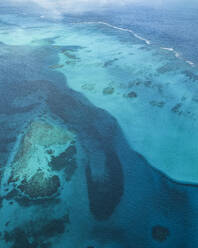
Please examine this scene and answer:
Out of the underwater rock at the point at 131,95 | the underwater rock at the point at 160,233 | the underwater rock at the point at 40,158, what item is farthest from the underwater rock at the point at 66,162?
the underwater rock at the point at 131,95

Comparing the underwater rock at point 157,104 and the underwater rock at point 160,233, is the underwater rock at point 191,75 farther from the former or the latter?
the underwater rock at point 160,233

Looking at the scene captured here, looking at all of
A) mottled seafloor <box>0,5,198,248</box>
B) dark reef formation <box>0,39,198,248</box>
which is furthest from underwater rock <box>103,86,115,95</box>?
dark reef formation <box>0,39,198,248</box>

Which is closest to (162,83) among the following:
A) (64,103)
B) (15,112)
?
(64,103)

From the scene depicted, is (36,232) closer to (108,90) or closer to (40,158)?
(40,158)

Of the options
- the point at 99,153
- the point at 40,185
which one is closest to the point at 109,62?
the point at 99,153

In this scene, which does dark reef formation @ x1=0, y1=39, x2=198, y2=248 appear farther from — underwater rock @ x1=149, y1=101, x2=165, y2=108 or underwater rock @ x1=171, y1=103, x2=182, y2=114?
underwater rock @ x1=171, y1=103, x2=182, y2=114

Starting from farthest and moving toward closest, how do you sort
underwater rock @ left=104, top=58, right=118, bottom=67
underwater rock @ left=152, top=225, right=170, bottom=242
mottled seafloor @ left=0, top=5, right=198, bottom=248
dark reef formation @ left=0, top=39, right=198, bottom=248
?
underwater rock @ left=104, top=58, right=118, bottom=67, mottled seafloor @ left=0, top=5, right=198, bottom=248, dark reef formation @ left=0, top=39, right=198, bottom=248, underwater rock @ left=152, top=225, right=170, bottom=242

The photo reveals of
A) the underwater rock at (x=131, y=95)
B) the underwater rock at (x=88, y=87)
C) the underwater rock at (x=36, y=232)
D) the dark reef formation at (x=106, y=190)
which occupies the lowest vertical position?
the underwater rock at (x=36, y=232)
